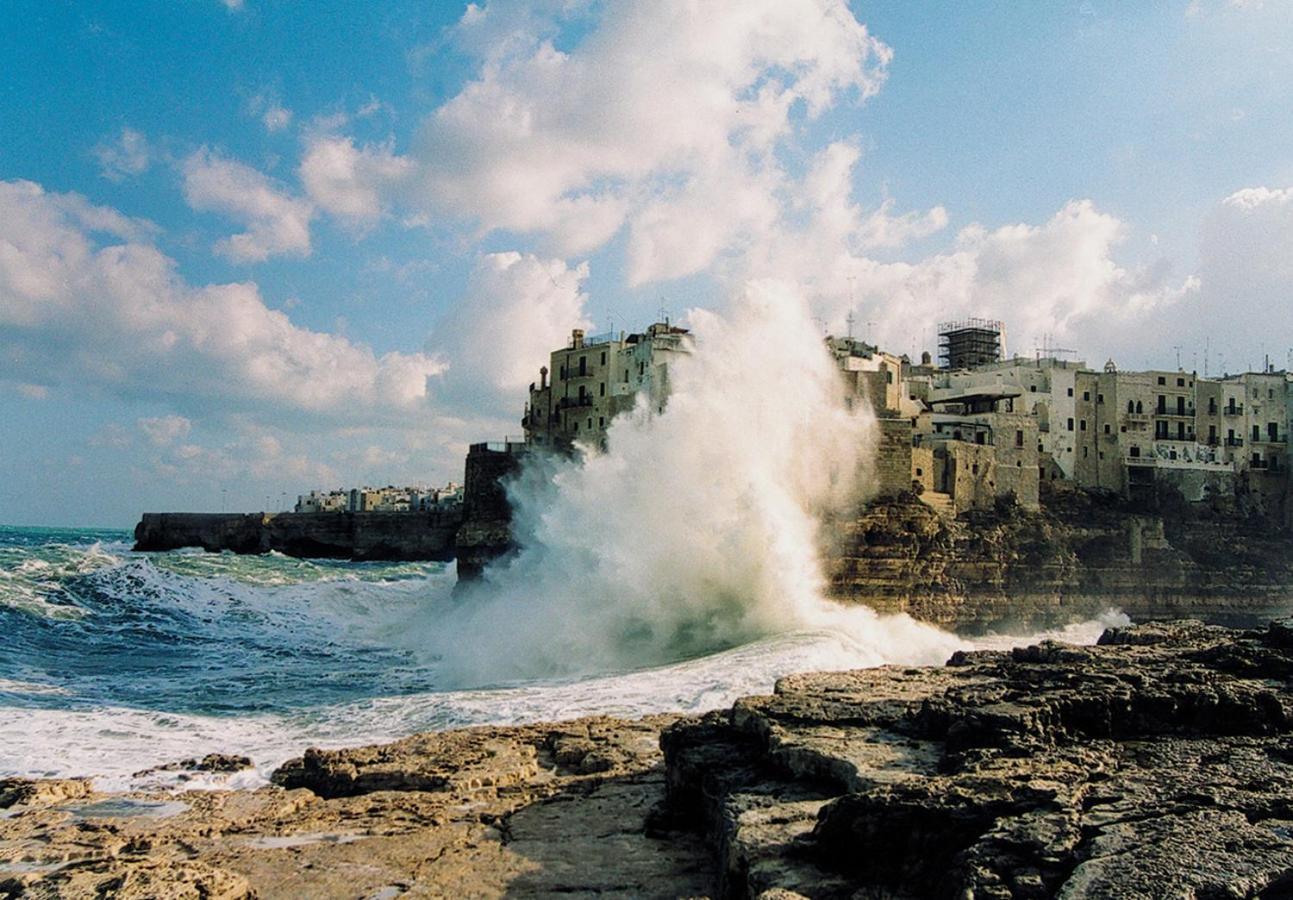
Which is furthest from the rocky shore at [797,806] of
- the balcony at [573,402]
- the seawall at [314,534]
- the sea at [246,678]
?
the seawall at [314,534]

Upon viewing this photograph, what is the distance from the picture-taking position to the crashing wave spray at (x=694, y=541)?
2352 cm

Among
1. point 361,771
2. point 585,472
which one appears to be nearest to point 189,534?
point 585,472

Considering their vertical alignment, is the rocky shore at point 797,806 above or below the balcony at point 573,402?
below

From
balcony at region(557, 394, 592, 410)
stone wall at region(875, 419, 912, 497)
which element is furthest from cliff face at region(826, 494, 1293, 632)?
balcony at region(557, 394, 592, 410)

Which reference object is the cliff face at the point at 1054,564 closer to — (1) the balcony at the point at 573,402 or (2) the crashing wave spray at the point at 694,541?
(2) the crashing wave spray at the point at 694,541

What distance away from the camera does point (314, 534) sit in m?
66.1

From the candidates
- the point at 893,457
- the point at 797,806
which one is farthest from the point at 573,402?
the point at 797,806

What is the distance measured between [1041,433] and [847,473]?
17.1 metres

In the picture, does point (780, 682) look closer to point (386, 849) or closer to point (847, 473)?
point (386, 849)

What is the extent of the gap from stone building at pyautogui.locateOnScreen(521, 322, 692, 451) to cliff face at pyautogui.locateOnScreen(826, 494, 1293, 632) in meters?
11.7

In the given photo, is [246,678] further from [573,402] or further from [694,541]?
[573,402]

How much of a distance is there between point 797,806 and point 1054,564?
100.0 ft

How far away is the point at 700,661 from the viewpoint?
2039 centimetres

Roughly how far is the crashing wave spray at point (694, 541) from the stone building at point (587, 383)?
28.5 ft
